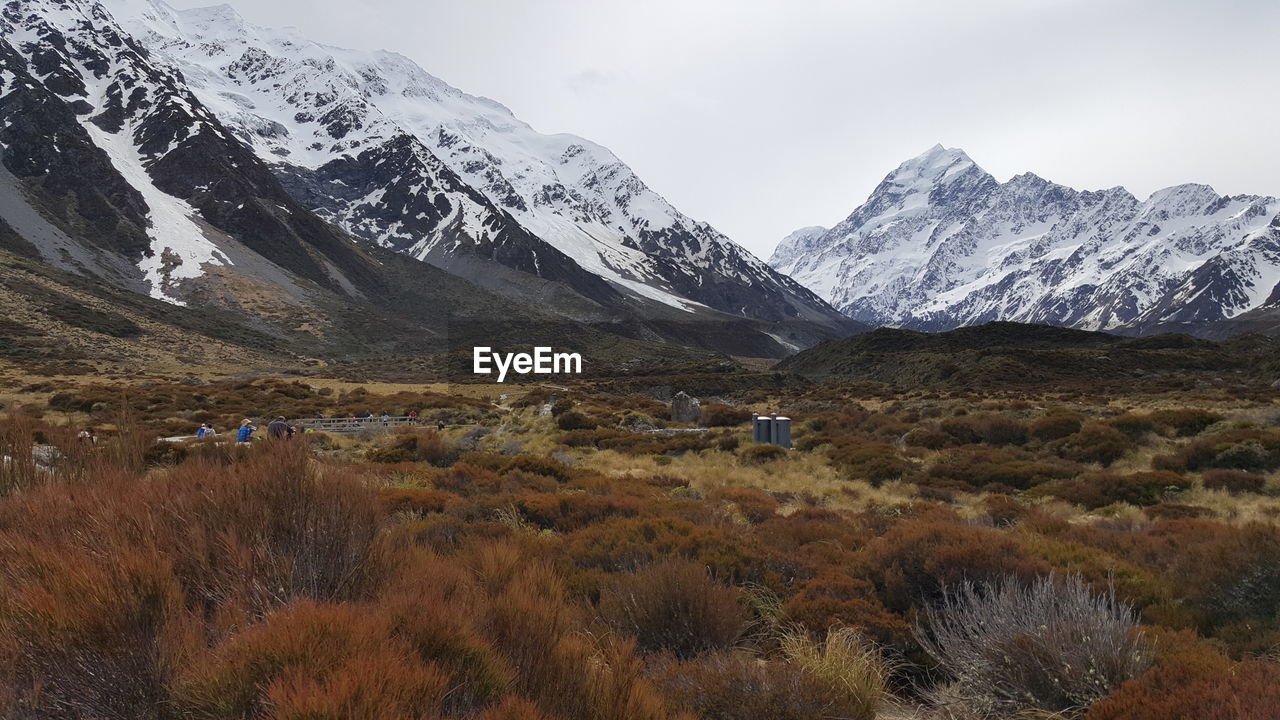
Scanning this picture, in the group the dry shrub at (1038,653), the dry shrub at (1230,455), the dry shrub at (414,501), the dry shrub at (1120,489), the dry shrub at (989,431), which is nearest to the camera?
the dry shrub at (1038,653)

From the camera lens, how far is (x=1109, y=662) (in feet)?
13.4

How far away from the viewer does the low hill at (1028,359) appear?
5388 centimetres

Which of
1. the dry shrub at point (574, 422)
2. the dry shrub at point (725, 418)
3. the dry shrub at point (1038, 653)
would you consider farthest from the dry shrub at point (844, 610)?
the dry shrub at point (725, 418)

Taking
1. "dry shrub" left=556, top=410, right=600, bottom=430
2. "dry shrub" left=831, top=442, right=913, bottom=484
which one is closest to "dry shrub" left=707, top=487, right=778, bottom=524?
"dry shrub" left=831, top=442, right=913, bottom=484

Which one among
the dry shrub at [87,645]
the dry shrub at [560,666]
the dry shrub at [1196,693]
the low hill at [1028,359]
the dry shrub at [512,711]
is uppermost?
the low hill at [1028,359]

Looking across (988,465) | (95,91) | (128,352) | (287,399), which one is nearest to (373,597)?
(988,465)

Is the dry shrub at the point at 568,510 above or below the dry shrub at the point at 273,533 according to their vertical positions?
below

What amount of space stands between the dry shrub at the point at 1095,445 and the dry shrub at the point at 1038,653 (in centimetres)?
1469

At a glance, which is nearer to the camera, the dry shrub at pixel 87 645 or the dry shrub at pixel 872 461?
the dry shrub at pixel 87 645

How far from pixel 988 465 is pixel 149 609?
55.3 ft

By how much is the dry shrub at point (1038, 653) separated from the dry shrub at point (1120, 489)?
30.2 feet

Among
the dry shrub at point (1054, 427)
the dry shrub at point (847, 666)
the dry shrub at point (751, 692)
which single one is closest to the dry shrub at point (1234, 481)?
the dry shrub at point (1054, 427)

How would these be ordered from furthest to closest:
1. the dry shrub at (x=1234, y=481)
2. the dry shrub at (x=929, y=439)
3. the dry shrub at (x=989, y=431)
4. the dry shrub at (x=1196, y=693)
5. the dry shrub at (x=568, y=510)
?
the dry shrub at (x=989, y=431) → the dry shrub at (x=929, y=439) → the dry shrub at (x=1234, y=481) → the dry shrub at (x=568, y=510) → the dry shrub at (x=1196, y=693)

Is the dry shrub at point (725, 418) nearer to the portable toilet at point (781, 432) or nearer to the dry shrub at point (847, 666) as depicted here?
the portable toilet at point (781, 432)
